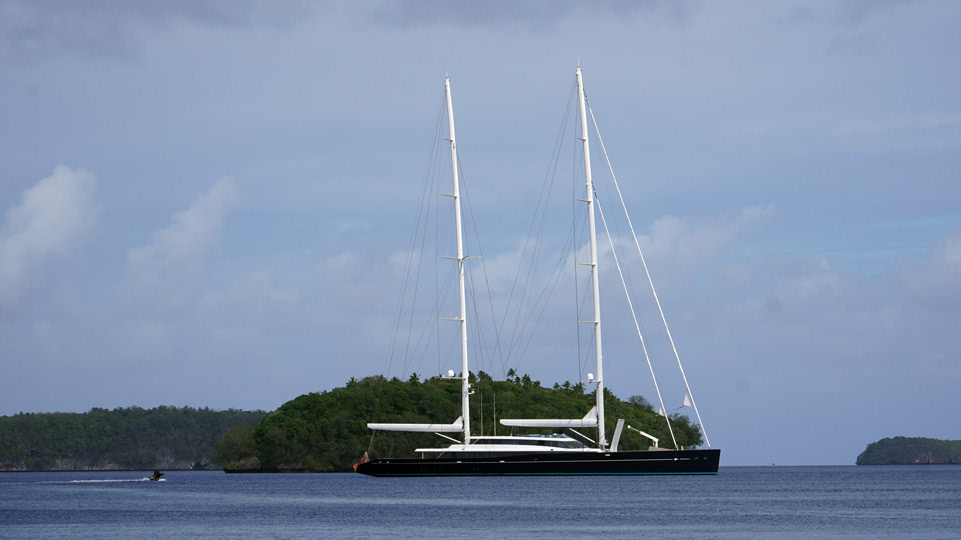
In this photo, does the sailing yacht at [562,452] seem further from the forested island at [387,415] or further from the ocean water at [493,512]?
the forested island at [387,415]

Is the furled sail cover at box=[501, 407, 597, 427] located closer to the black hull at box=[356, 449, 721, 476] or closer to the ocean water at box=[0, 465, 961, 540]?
the black hull at box=[356, 449, 721, 476]

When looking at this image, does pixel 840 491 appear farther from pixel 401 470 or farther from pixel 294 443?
pixel 294 443

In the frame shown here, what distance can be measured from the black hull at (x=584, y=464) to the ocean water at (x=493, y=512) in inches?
55.3

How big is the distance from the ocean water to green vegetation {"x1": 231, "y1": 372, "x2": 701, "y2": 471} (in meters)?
35.8

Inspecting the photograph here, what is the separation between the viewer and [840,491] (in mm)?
100562

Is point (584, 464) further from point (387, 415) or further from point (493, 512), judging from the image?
Answer: point (387, 415)

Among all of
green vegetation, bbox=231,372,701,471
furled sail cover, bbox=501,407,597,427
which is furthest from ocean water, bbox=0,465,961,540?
green vegetation, bbox=231,372,701,471

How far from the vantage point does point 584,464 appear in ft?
292

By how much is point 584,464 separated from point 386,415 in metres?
56.4

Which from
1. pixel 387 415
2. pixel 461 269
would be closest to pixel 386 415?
pixel 387 415

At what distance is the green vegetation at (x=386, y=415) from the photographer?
140125 millimetres

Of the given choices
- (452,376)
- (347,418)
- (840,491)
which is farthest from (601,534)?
(347,418)

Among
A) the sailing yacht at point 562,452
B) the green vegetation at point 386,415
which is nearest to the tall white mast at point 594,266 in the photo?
the sailing yacht at point 562,452

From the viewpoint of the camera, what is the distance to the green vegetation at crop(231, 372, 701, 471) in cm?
14012
